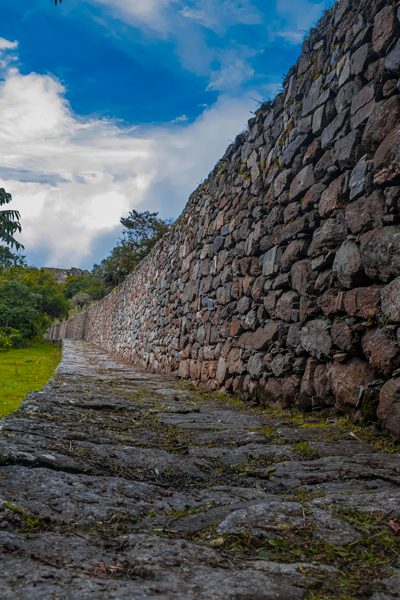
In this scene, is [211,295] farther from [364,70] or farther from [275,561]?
[275,561]

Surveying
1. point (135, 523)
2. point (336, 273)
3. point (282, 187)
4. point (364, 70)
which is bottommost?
point (135, 523)

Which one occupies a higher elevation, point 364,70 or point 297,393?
point 364,70

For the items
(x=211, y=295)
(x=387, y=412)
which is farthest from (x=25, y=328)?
(x=387, y=412)

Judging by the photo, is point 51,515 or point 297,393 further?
point 297,393

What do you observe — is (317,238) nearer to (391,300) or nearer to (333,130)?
(333,130)

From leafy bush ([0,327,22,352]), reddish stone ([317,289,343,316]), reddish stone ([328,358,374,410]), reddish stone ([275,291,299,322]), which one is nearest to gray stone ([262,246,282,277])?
reddish stone ([275,291,299,322])

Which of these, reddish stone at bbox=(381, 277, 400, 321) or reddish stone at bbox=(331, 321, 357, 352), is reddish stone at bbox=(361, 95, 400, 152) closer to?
reddish stone at bbox=(381, 277, 400, 321)

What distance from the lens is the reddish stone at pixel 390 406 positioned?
8.94 ft

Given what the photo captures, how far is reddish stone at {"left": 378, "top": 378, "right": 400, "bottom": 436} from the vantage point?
272cm

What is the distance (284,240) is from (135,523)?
A: 3281 mm

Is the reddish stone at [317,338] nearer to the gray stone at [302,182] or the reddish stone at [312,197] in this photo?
the reddish stone at [312,197]

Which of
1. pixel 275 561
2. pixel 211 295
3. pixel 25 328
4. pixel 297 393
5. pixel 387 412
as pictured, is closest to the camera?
pixel 275 561

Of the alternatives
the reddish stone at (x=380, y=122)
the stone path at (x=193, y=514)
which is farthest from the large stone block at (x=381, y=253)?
the stone path at (x=193, y=514)

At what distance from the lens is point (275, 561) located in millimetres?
1329
